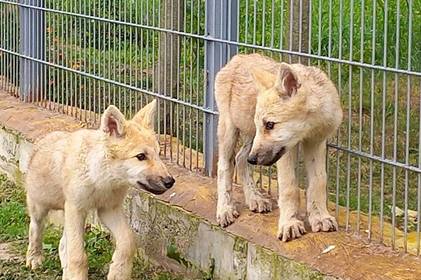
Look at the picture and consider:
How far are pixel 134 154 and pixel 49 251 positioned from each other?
187 centimetres

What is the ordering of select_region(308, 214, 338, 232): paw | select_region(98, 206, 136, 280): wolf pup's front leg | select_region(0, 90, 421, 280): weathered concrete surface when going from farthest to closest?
select_region(98, 206, 136, 280): wolf pup's front leg < select_region(308, 214, 338, 232): paw < select_region(0, 90, 421, 280): weathered concrete surface

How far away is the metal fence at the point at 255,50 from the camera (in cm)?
696

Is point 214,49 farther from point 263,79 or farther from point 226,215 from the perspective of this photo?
point 226,215

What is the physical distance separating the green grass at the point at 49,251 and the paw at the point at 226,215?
0.62 m

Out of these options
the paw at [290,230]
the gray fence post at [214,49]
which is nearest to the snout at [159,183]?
the paw at [290,230]

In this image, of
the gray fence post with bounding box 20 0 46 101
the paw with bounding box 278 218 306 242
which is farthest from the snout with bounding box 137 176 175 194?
the gray fence post with bounding box 20 0 46 101

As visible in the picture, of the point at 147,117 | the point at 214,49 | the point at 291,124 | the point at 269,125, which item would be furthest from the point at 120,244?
the point at 214,49

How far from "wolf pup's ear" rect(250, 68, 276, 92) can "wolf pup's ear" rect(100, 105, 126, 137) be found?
960mm

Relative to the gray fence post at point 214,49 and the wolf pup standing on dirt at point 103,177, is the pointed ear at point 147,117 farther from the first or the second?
the gray fence post at point 214,49

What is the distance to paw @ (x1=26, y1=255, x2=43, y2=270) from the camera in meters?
8.32

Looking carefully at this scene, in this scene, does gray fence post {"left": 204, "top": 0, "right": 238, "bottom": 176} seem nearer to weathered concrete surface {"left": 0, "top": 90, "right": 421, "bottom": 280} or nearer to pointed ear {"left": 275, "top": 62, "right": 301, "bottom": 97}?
weathered concrete surface {"left": 0, "top": 90, "right": 421, "bottom": 280}

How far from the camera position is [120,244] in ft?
24.6

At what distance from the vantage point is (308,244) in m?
6.86

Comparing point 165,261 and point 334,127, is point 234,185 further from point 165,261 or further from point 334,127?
point 334,127
